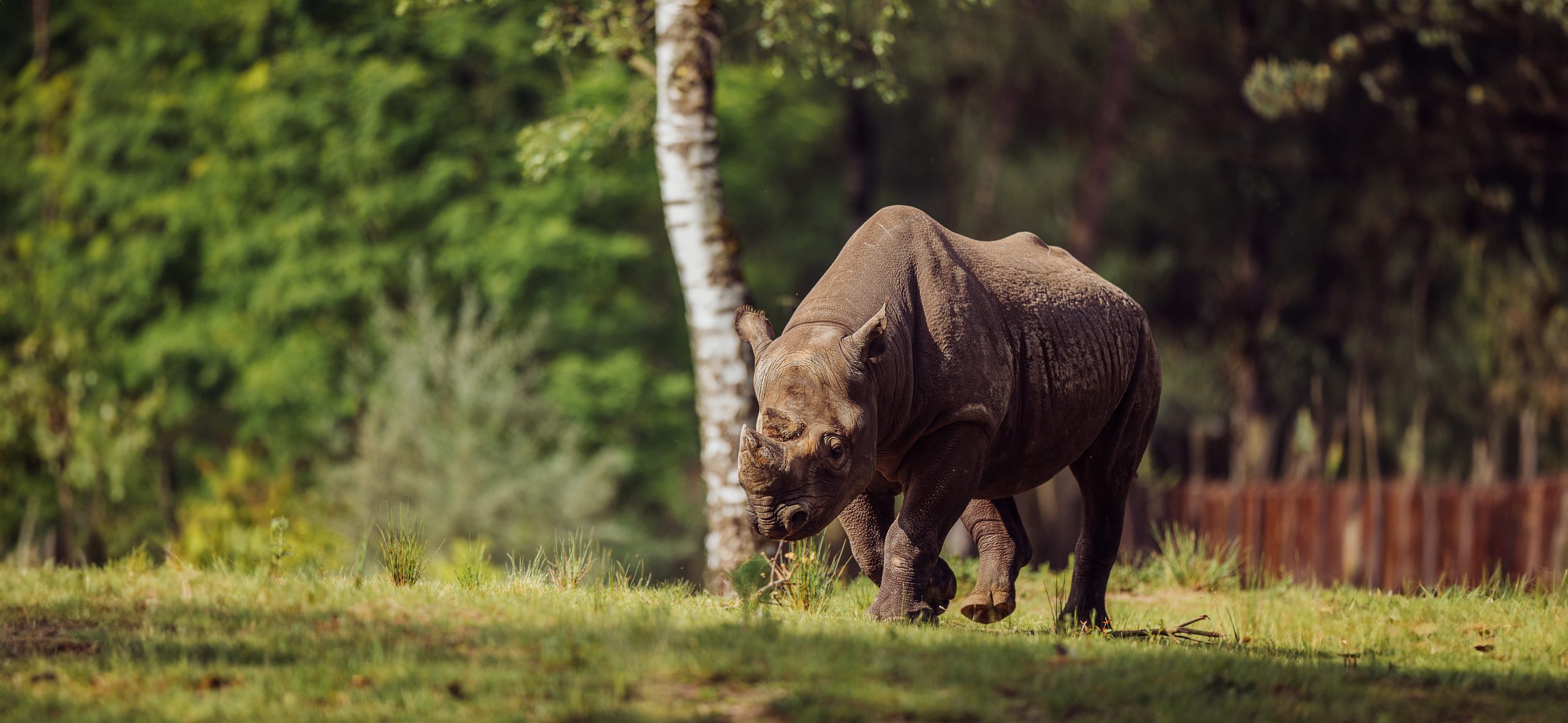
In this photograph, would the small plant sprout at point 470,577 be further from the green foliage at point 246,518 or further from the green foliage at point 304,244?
the green foliage at point 304,244

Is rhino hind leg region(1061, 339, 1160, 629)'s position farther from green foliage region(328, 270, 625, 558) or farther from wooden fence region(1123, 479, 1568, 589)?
green foliage region(328, 270, 625, 558)

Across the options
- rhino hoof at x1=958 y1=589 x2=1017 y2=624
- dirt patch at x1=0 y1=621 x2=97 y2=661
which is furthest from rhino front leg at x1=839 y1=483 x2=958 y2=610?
dirt patch at x1=0 y1=621 x2=97 y2=661

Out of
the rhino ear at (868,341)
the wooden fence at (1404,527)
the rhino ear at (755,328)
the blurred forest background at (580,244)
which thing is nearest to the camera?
the rhino ear at (868,341)

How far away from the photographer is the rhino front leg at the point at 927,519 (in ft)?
24.2

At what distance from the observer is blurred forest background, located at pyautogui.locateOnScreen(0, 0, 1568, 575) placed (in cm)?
2294

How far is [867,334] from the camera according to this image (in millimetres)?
7129

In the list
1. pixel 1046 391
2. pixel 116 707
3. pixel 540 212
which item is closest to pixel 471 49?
pixel 540 212

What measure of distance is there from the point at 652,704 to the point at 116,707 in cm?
186

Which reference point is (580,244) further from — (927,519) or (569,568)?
(927,519)

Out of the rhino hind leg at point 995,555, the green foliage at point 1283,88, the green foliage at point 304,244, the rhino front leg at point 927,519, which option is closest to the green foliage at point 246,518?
the green foliage at point 304,244

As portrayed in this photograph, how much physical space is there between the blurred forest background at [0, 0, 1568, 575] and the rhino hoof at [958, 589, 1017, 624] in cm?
1392

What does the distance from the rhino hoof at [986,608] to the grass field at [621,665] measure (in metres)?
0.09

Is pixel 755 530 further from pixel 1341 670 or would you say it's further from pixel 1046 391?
pixel 1341 670

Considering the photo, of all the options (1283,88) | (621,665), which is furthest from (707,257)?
(1283,88)
